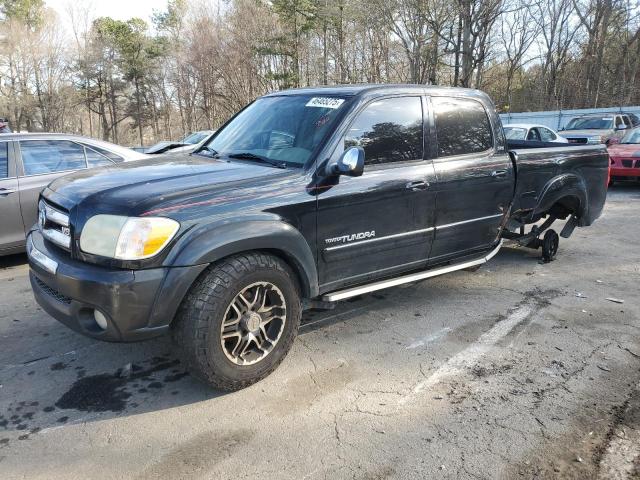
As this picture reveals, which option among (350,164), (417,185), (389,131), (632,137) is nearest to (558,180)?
(417,185)

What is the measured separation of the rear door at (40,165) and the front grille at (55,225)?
2.83m

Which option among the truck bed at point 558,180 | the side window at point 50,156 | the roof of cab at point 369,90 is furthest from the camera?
the side window at point 50,156

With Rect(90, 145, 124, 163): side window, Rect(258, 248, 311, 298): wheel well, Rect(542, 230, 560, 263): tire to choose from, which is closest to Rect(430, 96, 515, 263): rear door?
Rect(258, 248, 311, 298): wheel well

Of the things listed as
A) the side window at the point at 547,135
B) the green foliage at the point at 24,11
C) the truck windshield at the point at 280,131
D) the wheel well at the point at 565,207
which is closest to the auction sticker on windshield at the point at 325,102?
the truck windshield at the point at 280,131

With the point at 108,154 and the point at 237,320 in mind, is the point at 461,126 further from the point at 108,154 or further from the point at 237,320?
the point at 108,154

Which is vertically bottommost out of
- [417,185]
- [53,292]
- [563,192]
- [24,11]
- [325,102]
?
[53,292]

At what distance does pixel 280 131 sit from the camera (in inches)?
154

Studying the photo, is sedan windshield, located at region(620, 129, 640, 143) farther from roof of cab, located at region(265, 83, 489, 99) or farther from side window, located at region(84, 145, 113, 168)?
side window, located at region(84, 145, 113, 168)

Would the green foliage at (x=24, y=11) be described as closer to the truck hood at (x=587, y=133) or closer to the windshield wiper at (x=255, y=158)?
the truck hood at (x=587, y=133)

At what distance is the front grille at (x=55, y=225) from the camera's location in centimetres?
303

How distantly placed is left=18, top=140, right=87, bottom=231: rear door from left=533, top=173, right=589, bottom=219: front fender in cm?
560

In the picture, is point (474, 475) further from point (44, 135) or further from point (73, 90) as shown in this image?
point (73, 90)

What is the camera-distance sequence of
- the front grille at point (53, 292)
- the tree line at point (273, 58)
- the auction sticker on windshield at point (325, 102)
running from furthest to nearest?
the tree line at point (273, 58) < the auction sticker on windshield at point (325, 102) < the front grille at point (53, 292)

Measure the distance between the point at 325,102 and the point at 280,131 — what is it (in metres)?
0.42
